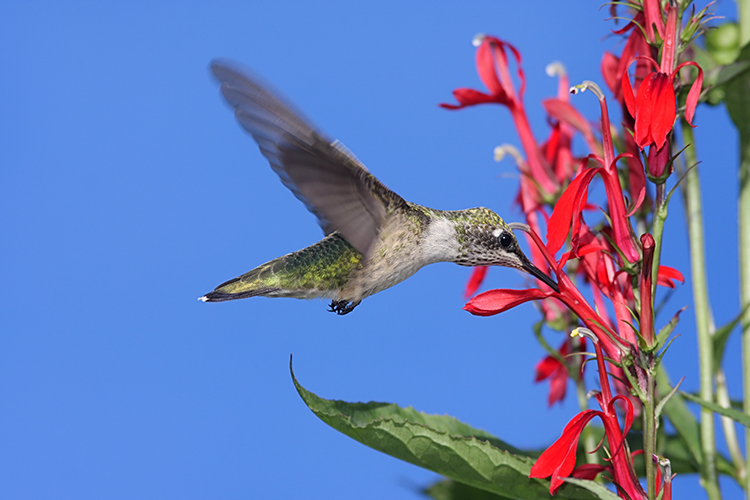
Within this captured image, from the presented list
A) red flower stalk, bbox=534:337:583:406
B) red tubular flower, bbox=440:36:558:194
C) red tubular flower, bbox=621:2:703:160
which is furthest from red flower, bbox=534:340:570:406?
red tubular flower, bbox=621:2:703:160

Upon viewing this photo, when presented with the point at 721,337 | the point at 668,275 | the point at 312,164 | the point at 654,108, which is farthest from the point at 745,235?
the point at 312,164

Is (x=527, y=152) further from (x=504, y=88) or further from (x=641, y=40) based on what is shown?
(x=641, y=40)

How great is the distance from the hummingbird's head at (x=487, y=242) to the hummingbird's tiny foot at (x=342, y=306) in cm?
12

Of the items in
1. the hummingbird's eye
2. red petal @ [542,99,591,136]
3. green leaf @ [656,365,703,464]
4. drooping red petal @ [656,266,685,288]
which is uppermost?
red petal @ [542,99,591,136]

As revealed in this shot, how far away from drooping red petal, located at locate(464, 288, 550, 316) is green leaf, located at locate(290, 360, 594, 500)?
11cm

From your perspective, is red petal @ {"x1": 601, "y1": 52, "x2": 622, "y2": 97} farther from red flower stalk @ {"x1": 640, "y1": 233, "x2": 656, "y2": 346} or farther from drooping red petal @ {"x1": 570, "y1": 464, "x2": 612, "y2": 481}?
drooping red petal @ {"x1": 570, "y1": 464, "x2": 612, "y2": 481}

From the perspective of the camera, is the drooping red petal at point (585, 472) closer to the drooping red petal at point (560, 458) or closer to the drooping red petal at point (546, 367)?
the drooping red petal at point (560, 458)

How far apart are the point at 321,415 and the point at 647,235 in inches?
10.5

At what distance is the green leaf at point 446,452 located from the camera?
556 mm

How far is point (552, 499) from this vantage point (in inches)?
24.2

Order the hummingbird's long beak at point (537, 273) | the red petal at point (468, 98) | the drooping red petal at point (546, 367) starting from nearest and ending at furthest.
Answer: the hummingbird's long beak at point (537, 273) → the red petal at point (468, 98) → the drooping red petal at point (546, 367)

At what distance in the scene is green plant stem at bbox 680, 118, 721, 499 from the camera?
0.68m

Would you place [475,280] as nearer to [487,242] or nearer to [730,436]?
[487,242]

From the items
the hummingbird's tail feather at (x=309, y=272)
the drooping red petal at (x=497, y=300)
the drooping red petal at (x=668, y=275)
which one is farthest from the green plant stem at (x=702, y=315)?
the hummingbird's tail feather at (x=309, y=272)
